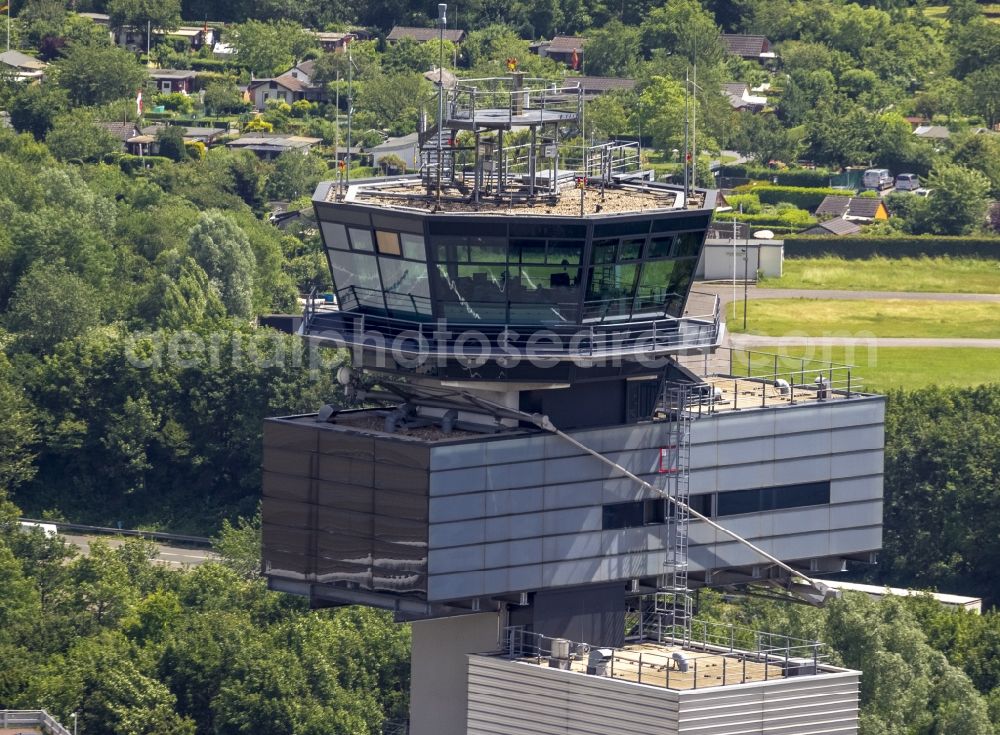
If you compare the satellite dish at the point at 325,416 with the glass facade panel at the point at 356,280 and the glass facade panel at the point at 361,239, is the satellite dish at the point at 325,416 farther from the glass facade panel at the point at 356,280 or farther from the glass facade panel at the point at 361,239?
the glass facade panel at the point at 361,239

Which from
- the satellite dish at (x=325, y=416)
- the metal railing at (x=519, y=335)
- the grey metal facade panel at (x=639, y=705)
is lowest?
the grey metal facade panel at (x=639, y=705)

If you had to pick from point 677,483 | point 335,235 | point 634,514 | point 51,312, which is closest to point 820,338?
point 51,312

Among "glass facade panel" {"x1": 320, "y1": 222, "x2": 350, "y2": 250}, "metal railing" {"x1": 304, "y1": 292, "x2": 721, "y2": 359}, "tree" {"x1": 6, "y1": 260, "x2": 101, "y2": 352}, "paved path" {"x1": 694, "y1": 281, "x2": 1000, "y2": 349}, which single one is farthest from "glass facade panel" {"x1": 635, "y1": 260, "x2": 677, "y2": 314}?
"tree" {"x1": 6, "y1": 260, "x2": 101, "y2": 352}

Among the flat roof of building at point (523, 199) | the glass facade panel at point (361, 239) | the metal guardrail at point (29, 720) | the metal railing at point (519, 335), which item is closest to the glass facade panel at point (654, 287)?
the metal railing at point (519, 335)

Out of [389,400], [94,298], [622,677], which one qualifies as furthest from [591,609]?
[94,298]

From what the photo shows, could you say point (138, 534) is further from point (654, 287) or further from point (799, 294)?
point (654, 287)

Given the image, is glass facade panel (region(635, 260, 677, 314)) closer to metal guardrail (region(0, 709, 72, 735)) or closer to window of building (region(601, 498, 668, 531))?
window of building (region(601, 498, 668, 531))
